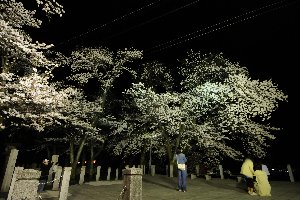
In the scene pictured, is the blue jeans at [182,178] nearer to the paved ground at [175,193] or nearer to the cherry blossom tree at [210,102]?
the paved ground at [175,193]

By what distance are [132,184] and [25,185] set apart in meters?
2.84

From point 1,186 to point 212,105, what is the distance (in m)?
15.1

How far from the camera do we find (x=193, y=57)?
69.8 ft

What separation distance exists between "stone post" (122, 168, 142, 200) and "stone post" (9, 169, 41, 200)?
2.45m

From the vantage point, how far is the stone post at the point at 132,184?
7.02m

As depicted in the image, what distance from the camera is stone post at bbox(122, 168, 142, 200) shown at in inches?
276

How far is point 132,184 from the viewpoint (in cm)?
709

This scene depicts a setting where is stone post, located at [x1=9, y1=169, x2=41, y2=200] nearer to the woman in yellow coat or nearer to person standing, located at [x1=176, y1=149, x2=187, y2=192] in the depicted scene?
person standing, located at [x1=176, y1=149, x2=187, y2=192]

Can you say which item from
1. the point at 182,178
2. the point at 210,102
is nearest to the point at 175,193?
the point at 182,178

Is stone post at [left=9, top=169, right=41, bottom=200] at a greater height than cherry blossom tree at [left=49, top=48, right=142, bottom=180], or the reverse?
cherry blossom tree at [left=49, top=48, right=142, bottom=180]

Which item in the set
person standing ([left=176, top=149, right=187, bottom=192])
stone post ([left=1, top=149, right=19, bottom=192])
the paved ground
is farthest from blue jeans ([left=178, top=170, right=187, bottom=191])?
stone post ([left=1, top=149, right=19, bottom=192])

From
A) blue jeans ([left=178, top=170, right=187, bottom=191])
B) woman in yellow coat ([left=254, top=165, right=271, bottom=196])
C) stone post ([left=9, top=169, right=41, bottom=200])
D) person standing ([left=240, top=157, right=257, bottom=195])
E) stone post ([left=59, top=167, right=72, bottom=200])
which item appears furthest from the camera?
blue jeans ([left=178, top=170, right=187, bottom=191])

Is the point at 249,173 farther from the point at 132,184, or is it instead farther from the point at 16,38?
the point at 16,38

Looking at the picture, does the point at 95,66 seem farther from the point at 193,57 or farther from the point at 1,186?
the point at 1,186
